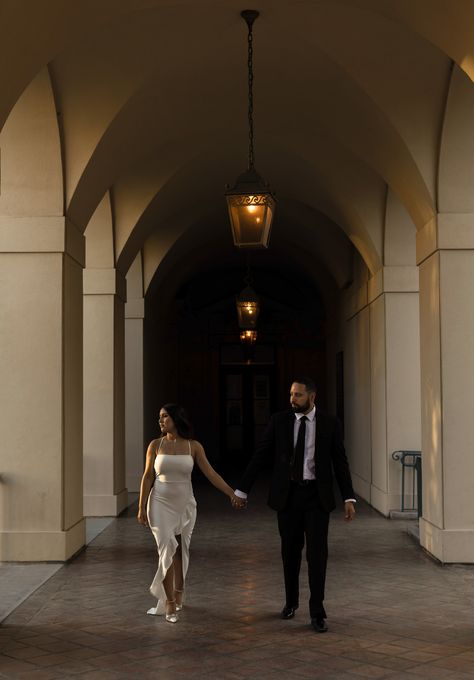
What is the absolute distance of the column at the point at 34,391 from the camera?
9422 mm

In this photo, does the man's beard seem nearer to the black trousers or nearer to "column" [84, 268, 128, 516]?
the black trousers

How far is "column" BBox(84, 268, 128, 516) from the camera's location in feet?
43.3

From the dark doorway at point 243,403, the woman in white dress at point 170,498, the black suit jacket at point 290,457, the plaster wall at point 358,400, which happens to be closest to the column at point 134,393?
the plaster wall at point 358,400

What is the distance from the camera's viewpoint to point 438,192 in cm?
962

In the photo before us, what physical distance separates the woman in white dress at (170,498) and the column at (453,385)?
3237 mm

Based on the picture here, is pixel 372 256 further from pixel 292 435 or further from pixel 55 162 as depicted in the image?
pixel 292 435

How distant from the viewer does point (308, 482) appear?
6.64 metres

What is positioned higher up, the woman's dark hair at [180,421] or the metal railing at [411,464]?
the woman's dark hair at [180,421]

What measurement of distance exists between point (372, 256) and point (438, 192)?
434 centimetres

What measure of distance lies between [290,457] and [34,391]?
3694 mm

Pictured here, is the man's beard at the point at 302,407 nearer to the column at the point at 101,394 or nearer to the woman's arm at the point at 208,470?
the woman's arm at the point at 208,470

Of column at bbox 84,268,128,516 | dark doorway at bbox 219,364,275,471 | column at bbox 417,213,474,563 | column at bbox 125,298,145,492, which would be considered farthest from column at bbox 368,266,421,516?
dark doorway at bbox 219,364,275,471

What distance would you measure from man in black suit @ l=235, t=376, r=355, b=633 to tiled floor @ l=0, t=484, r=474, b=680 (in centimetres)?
46

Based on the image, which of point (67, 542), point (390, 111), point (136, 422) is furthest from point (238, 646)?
point (136, 422)
